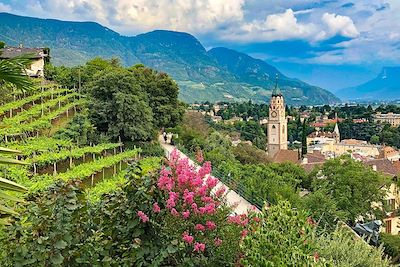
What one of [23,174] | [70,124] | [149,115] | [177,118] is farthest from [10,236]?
[177,118]

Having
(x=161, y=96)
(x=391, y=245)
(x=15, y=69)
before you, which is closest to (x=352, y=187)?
(x=391, y=245)

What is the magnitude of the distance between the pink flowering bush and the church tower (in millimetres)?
57747

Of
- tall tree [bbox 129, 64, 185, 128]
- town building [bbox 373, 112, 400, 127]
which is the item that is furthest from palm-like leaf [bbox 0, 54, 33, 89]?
town building [bbox 373, 112, 400, 127]

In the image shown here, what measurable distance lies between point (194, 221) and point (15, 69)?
202 cm

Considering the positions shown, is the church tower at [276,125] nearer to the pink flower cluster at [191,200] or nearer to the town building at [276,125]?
the town building at [276,125]

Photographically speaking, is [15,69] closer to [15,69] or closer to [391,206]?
[15,69]

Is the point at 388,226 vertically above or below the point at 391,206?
below

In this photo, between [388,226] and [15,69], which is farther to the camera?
[388,226]

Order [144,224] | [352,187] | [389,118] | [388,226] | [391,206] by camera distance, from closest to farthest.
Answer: [144,224], [352,187], [388,226], [391,206], [389,118]

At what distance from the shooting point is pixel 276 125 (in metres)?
61.9

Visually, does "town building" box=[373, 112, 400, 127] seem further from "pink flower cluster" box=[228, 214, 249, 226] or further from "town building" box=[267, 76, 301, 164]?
"pink flower cluster" box=[228, 214, 249, 226]

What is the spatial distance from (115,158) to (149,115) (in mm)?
4942

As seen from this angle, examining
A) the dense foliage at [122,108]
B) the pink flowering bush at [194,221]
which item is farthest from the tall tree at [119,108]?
the pink flowering bush at [194,221]

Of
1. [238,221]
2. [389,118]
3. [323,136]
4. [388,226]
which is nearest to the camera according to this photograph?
[238,221]
